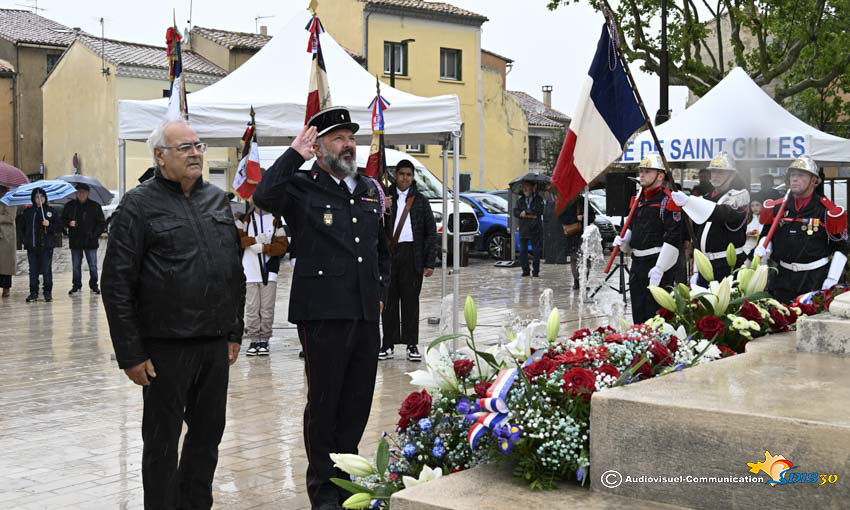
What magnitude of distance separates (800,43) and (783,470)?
24.1 meters

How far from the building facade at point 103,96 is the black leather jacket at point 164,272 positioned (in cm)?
3776

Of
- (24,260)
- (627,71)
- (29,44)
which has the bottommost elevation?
(24,260)

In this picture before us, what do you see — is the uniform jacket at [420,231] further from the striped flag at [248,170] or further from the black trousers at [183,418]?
the black trousers at [183,418]

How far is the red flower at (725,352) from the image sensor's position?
16.1ft

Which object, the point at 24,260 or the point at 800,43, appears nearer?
the point at 800,43

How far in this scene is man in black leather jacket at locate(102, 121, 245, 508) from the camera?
Result: 459 cm

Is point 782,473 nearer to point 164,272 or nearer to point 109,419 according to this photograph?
point 164,272

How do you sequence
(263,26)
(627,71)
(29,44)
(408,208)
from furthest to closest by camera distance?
(263,26), (29,44), (408,208), (627,71)

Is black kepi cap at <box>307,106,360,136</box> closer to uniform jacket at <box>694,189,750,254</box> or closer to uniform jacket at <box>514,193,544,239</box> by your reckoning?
uniform jacket at <box>694,189,750,254</box>

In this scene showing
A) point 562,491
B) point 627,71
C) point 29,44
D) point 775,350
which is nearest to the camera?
point 562,491

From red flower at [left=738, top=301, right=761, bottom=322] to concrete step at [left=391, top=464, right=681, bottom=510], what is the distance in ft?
6.80

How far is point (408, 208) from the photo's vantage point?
1088 cm

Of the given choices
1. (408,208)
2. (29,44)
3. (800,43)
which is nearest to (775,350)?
(408,208)

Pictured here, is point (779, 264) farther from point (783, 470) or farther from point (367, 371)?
point (783, 470)
